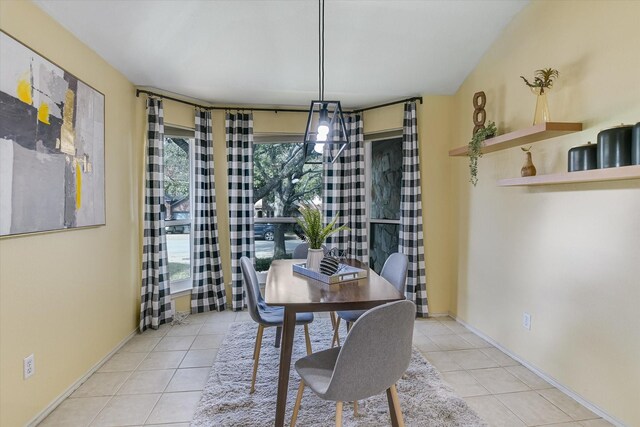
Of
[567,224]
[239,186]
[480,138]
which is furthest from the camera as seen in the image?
[239,186]

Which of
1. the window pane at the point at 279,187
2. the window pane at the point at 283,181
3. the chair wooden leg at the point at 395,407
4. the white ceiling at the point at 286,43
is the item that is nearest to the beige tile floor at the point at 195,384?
the chair wooden leg at the point at 395,407

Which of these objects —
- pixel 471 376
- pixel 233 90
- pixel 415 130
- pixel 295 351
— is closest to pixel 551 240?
pixel 471 376

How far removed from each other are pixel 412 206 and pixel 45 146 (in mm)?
3005

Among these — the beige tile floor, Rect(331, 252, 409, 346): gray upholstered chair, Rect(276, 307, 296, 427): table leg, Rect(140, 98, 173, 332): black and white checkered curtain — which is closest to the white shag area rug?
the beige tile floor

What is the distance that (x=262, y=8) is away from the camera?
2.58 metres

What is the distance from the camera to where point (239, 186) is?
12.5 feet

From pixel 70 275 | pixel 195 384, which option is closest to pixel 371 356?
pixel 195 384

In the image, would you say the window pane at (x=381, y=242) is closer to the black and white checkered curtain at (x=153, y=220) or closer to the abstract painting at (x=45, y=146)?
the black and white checkered curtain at (x=153, y=220)

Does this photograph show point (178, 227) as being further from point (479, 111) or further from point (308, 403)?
point (479, 111)

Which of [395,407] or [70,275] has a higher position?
[70,275]

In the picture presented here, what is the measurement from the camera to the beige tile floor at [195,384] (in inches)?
78.5

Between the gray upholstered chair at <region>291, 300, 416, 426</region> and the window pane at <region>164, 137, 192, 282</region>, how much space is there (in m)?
2.74

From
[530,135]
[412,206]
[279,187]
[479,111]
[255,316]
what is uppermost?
[479,111]

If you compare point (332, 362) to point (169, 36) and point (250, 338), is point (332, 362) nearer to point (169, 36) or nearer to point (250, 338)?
point (250, 338)
